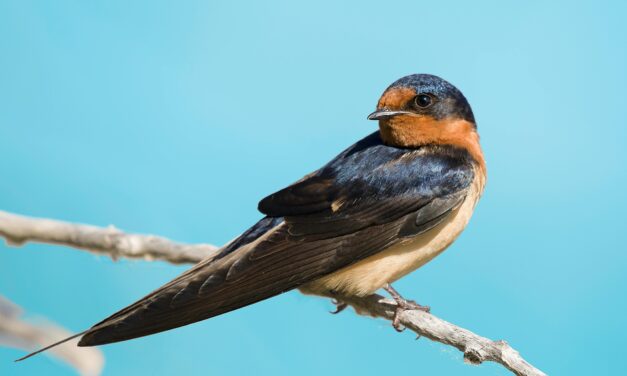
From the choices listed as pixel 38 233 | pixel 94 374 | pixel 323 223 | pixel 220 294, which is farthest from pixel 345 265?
pixel 38 233

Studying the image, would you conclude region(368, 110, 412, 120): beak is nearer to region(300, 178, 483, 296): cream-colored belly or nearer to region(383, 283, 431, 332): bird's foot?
region(300, 178, 483, 296): cream-colored belly

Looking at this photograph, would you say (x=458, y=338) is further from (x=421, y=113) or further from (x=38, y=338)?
(x=38, y=338)

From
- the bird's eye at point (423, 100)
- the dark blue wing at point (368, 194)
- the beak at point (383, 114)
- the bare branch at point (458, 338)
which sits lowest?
the bare branch at point (458, 338)

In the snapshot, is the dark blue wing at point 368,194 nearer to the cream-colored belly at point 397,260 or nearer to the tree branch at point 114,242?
the cream-colored belly at point 397,260

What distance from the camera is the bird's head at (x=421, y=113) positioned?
5.25 feet

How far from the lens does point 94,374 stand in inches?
64.9

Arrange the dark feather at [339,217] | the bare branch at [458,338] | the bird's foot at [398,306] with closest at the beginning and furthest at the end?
the bare branch at [458,338]
the dark feather at [339,217]
the bird's foot at [398,306]

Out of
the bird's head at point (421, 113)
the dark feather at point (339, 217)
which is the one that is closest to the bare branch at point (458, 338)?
the dark feather at point (339, 217)

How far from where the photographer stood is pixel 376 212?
1613mm

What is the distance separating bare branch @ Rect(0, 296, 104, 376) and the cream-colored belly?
0.45 metres

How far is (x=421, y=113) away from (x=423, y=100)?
0.08 feet

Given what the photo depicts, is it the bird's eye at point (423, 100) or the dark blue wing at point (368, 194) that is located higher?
the bird's eye at point (423, 100)

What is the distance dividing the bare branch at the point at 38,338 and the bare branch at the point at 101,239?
0.49ft

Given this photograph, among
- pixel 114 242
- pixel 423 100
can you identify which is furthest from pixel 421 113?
pixel 114 242
